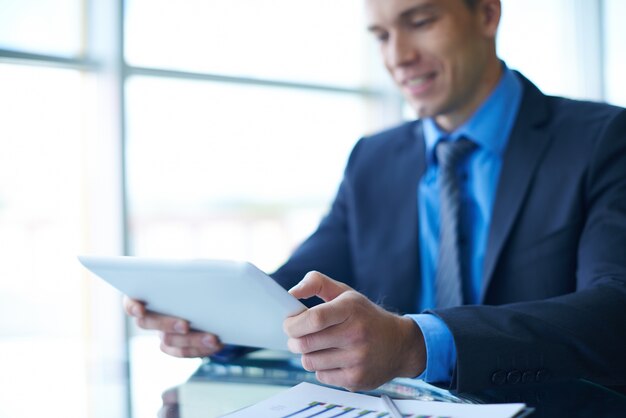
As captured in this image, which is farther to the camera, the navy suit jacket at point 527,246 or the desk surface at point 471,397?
the navy suit jacket at point 527,246

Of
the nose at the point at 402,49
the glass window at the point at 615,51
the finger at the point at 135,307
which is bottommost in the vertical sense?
the finger at the point at 135,307

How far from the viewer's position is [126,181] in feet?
11.1

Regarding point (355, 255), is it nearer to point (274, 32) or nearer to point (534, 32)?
point (274, 32)

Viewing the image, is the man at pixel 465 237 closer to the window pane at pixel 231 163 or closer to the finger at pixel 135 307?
the finger at pixel 135 307

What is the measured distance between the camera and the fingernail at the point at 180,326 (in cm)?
116

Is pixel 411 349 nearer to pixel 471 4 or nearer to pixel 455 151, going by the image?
pixel 455 151

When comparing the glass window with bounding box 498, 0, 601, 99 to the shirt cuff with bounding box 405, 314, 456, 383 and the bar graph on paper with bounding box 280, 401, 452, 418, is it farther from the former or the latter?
the bar graph on paper with bounding box 280, 401, 452, 418

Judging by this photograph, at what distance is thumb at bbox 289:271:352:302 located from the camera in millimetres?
990

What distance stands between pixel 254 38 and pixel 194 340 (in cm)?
322

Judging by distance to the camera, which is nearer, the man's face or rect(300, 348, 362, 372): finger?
rect(300, 348, 362, 372): finger

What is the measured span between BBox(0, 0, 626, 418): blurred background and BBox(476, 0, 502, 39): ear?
3.63ft

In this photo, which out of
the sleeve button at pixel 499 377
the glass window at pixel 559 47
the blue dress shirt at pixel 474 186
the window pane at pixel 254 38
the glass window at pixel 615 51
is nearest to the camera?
the sleeve button at pixel 499 377

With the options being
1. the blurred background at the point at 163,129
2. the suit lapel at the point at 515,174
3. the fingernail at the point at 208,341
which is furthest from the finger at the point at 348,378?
the blurred background at the point at 163,129

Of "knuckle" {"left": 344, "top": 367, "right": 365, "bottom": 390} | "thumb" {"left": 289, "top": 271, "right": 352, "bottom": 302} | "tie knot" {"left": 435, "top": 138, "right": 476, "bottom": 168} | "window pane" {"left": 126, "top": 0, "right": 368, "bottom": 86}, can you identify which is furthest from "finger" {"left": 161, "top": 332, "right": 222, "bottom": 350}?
"window pane" {"left": 126, "top": 0, "right": 368, "bottom": 86}
